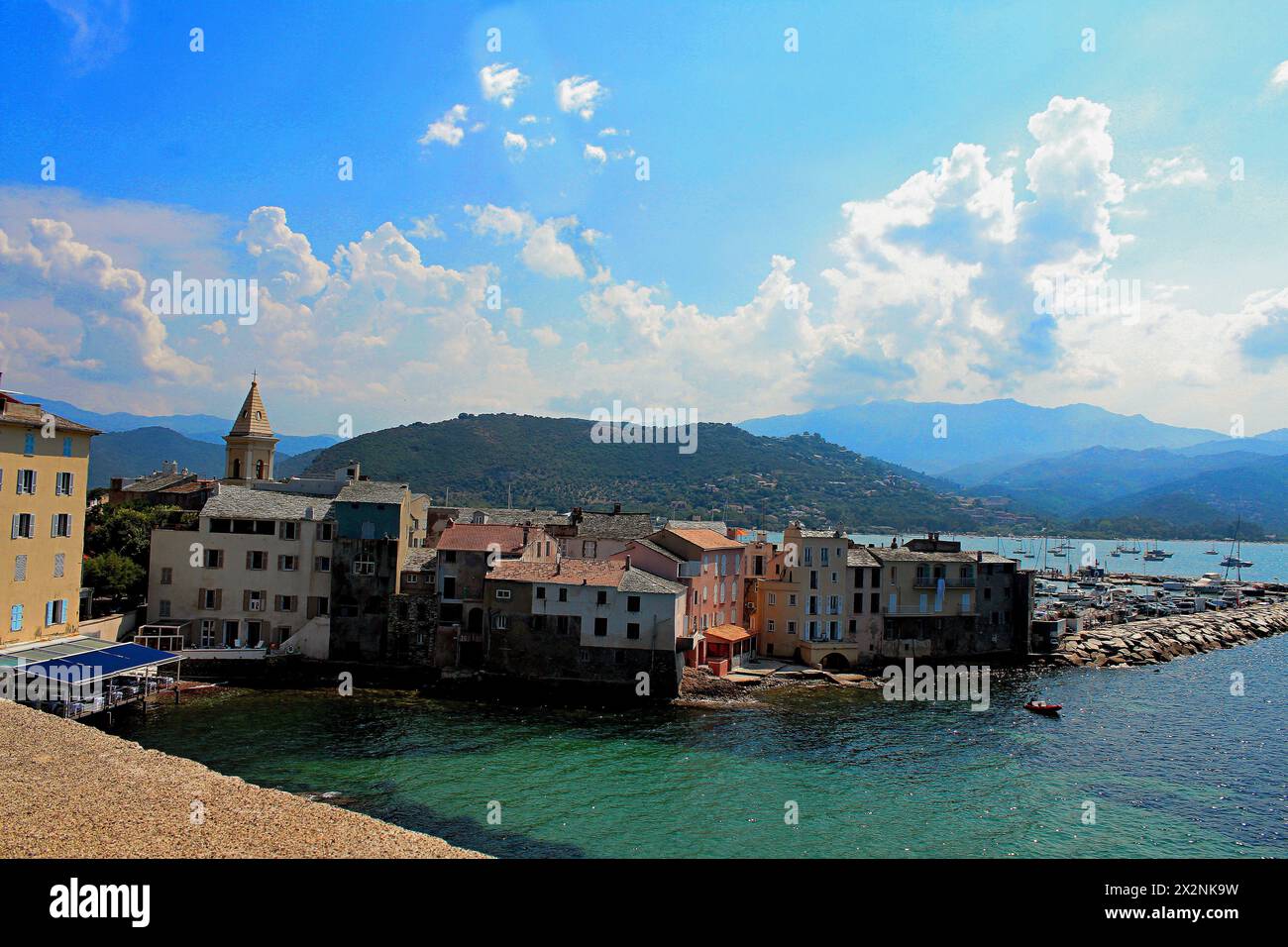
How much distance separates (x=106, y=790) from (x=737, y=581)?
143 feet

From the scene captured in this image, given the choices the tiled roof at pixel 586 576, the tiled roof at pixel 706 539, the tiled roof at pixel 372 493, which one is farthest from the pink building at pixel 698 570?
the tiled roof at pixel 372 493

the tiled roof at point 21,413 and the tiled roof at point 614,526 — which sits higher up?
the tiled roof at point 21,413

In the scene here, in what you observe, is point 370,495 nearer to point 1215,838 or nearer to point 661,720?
point 661,720

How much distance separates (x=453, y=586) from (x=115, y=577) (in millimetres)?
22019

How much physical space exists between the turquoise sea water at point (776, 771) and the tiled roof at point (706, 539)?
449 inches

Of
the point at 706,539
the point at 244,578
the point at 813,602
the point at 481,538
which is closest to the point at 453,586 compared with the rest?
the point at 481,538

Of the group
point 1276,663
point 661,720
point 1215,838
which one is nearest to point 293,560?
point 661,720

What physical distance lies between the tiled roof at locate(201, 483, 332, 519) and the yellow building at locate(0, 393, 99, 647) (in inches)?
318

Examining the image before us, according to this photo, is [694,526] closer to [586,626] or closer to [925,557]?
[586,626]

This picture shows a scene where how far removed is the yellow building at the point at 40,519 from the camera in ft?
143

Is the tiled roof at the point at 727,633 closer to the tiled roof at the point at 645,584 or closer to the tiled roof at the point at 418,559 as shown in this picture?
the tiled roof at the point at 645,584

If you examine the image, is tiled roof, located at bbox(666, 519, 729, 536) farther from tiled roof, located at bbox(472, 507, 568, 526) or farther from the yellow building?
the yellow building

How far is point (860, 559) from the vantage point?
64125mm
